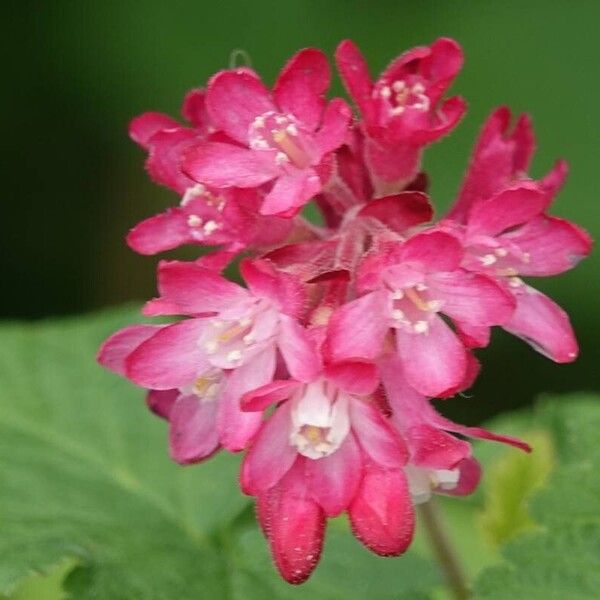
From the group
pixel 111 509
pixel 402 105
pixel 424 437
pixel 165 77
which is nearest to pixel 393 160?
pixel 402 105

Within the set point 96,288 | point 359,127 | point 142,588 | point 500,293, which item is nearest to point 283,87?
point 359,127

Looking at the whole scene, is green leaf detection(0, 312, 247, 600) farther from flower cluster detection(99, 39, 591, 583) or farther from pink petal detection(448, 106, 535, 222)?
pink petal detection(448, 106, 535, 222)

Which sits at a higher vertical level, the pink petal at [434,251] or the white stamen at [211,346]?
the pink petal at [434,251]

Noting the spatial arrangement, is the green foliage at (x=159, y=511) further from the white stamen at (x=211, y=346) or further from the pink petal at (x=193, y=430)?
the white stamen at (x=211, y=346)

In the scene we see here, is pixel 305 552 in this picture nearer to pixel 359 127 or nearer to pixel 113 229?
pixel 359 127

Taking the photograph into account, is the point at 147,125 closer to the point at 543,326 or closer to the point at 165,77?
the point at 543,326

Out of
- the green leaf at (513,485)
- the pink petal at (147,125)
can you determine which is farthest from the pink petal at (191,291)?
the green leaf at (513,485)
